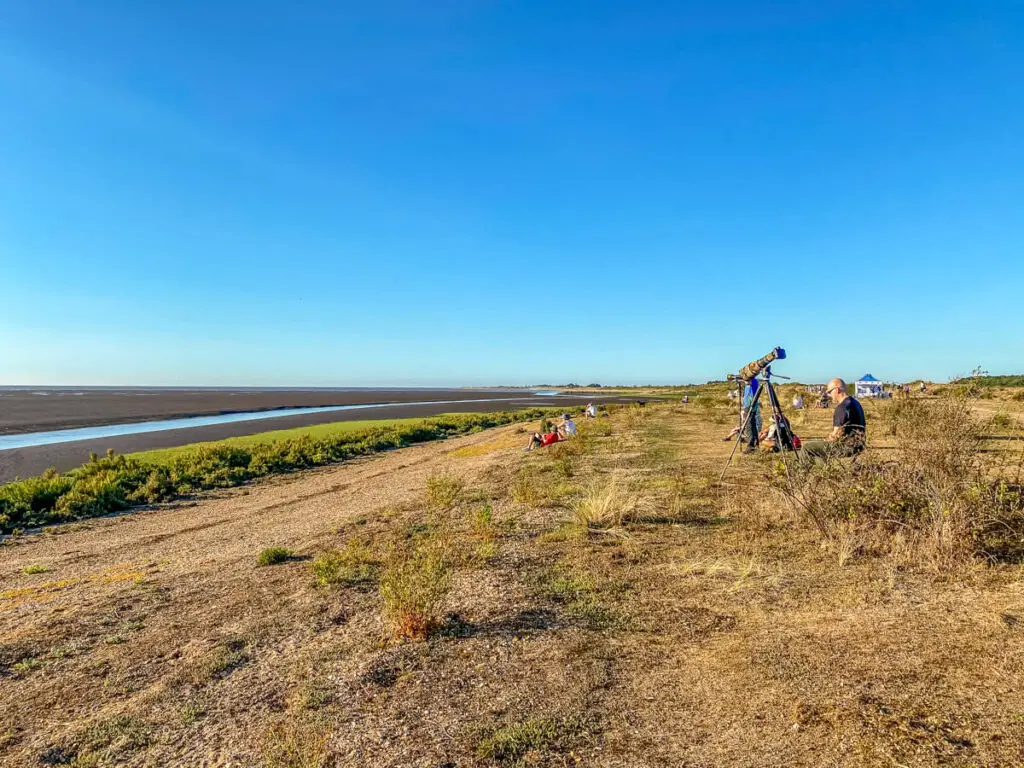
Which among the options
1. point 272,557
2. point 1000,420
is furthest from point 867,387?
point 272,557

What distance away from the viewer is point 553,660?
4.13 m

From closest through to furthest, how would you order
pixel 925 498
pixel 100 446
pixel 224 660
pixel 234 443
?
pixel 224 660 < pixel 925 498 < pixel 234 443 < pixel 100 446

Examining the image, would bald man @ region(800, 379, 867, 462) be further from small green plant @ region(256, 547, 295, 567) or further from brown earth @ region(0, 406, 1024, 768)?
small green plant @ region(256, 547, 295, 567)

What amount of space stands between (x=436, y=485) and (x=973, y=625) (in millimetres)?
7269

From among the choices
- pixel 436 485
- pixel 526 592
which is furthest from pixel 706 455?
pixel 526 592

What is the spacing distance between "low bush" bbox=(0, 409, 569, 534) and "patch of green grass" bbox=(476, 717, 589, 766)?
13552 mm

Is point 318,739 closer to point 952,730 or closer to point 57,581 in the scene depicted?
point 952,730

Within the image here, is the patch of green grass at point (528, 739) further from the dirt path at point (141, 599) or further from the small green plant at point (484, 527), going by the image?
the small green plant at point (484, 527)

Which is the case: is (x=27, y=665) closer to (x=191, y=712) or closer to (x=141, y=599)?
(x=141, y=599)

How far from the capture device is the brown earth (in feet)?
10.4

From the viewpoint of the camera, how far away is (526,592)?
17.8 feet

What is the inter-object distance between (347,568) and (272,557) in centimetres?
159

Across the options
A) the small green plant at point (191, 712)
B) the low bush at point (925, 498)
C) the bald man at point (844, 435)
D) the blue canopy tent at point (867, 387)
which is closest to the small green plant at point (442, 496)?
the low bush at point (925, 498)

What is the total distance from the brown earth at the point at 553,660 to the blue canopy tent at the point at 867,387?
1439 inches
